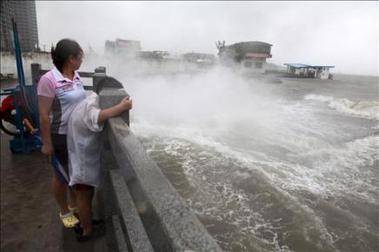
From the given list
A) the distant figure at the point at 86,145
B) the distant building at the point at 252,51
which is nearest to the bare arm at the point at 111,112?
the distant figure at the point at 86,145

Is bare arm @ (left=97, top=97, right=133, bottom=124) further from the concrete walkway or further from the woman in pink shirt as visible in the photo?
the concrete walkway

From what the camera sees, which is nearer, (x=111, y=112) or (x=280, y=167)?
(x=111, y=112)

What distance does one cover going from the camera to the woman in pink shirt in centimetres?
259

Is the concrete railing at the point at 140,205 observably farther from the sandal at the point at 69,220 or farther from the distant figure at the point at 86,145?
the sandal at the point at 69,220

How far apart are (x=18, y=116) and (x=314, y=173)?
724 centimetres

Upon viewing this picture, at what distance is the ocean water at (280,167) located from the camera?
175 inches

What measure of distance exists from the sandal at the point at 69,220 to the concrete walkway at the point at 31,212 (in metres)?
0.24

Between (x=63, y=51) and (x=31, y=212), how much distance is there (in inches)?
123

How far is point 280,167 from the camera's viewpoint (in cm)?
720

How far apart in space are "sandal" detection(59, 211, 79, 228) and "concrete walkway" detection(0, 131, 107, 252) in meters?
0.24

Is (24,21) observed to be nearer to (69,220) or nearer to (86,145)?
(69,220)

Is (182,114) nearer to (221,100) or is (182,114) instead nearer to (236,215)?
(221,100)

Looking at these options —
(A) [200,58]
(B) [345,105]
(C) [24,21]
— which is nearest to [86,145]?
(B) [345,105]

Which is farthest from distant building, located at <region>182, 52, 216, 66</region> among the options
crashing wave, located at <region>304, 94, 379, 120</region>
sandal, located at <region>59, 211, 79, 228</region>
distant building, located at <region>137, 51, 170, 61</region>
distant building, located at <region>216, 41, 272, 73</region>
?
sandal, located at <region>59, 211, 79, 228</region>
